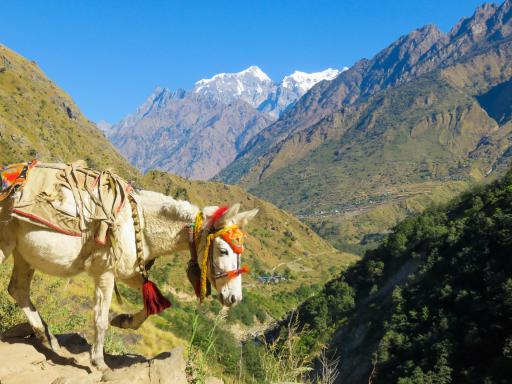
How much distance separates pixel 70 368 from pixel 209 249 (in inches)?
109

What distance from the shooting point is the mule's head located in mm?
5895

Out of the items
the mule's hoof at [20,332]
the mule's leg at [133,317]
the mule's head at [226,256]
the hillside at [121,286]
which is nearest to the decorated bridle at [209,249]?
the mule's head at [226,256]

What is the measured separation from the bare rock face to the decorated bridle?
3.60 feet

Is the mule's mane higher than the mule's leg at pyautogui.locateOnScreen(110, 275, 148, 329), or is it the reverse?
the mule's mane

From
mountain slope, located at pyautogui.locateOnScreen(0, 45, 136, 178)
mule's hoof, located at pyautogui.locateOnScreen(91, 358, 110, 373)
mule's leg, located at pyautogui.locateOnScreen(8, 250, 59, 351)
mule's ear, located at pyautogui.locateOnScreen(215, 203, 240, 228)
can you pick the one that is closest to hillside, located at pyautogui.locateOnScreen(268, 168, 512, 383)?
mule's leg, located at pyautogui.locateOnScreen(8, 250, 59, 351)

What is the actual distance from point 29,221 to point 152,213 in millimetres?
1623

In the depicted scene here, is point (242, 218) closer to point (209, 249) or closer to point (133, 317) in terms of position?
point (209, 249)

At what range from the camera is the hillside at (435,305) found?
4975cm

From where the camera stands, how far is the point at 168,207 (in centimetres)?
660

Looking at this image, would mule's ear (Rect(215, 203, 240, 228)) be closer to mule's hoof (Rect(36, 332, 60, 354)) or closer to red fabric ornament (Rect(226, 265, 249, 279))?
red fabric ornament (Rect(226, 265, 249, 279))

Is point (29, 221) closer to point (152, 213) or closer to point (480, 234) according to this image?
point (152, 213)

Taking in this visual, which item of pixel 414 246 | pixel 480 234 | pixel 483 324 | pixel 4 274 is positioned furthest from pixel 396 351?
pixel 4 274

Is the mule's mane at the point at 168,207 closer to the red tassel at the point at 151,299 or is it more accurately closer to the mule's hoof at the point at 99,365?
the red tassel at the point at 151,299

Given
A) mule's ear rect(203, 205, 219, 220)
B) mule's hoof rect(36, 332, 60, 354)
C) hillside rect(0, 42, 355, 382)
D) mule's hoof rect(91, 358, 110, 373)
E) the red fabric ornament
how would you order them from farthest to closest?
hillside rect(0, 42, 355, 382) → mule's hoof rect(36, 332, 60, 354) → mule's hoof rect(91, 358, 110, 373) → mule's ear rect(203, 205, 219, 220) → the red fabric ornament
